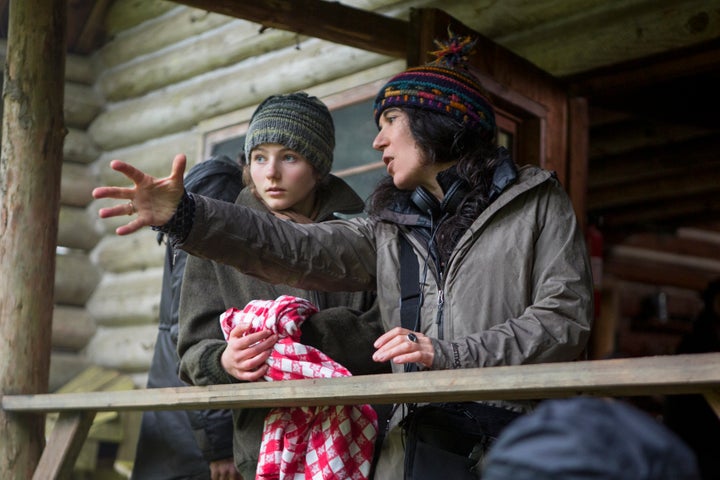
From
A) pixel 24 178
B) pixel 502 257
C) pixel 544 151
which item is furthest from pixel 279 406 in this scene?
pixel 544 151

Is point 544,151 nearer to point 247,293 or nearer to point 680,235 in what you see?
point 247,293

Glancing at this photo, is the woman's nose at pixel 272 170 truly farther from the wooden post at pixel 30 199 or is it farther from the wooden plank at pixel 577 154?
the wooden plank at pixel 577 154

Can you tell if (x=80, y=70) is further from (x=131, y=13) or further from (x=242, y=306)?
(x=242, y=306)

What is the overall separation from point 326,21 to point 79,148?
3.74 metres

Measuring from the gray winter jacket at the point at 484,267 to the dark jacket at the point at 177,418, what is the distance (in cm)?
103

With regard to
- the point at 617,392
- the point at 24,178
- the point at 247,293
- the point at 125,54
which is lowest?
the point at 617,392

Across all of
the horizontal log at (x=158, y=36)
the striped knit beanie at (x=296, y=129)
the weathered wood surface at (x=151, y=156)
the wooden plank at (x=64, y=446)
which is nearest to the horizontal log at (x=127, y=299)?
the weathered wood surface at (x=151, y=156)

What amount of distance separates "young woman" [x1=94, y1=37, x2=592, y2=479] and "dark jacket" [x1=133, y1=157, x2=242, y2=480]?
3.28ft

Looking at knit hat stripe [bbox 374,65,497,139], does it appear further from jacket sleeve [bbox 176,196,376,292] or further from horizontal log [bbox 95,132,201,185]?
horizontal log [bbox 95,132,201,185]

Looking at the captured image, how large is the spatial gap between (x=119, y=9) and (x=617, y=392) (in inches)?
261

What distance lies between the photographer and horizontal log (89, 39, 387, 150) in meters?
6.19

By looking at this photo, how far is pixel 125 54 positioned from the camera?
8047 millimetres

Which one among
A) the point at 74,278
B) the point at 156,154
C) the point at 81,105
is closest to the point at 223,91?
the point at 156,154

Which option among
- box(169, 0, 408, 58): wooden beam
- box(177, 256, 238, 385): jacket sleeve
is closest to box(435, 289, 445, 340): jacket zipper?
box(177, 256, 238, 385): jacket sleeve
